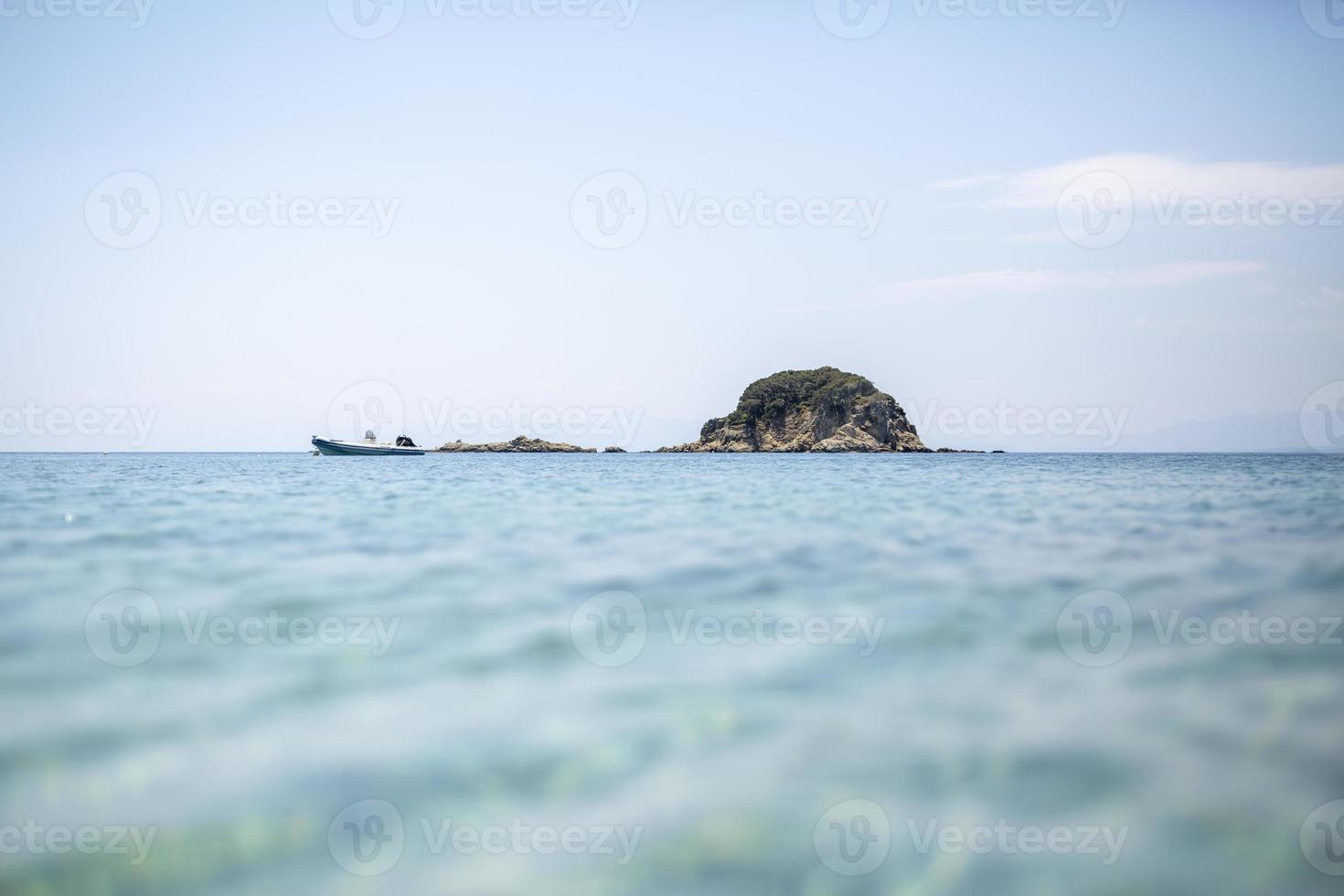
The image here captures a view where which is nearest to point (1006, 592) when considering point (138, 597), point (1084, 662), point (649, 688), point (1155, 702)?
point (1084, 662)

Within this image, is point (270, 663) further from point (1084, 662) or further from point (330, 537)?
point (330, 537)

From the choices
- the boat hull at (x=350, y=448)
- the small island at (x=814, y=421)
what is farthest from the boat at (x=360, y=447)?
the small island at (x=814, y=421)

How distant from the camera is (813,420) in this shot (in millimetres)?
155875

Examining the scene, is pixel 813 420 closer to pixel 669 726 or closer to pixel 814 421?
pixel 814 421

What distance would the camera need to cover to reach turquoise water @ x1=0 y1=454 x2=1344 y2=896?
4.11 m

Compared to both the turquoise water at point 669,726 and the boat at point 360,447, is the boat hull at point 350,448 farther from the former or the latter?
the turquoise water at point 669,726

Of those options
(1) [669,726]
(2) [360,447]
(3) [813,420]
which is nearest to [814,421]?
(3) [813,420]

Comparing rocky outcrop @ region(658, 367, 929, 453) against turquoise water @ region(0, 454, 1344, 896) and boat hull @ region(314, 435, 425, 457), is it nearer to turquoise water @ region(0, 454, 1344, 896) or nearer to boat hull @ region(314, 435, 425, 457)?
boat hull @ region(314, 435, 425, 457)

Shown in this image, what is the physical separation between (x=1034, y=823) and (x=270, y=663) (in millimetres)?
6168

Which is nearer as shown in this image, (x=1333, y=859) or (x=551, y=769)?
(x=1333, y=859)

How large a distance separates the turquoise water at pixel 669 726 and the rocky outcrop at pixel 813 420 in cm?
14252

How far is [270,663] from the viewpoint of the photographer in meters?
7.00

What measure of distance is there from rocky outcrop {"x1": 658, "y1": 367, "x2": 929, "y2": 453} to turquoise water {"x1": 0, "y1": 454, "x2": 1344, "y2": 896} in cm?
14252

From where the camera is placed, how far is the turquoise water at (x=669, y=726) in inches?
162
